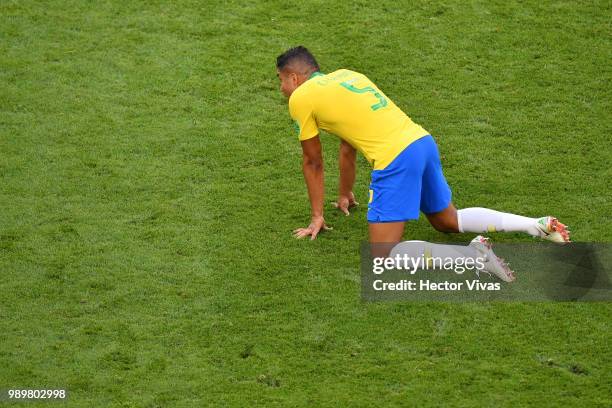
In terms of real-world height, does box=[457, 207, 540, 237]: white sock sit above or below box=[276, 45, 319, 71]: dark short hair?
below

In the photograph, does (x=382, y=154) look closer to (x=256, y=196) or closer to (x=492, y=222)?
(x=492, y=222)

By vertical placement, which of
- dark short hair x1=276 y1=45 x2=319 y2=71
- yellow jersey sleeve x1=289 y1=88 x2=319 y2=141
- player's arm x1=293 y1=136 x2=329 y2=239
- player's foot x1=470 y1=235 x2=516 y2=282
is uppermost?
dark short hair x1=276 y1=45 x2=319 y2=71

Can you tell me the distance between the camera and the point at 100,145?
9.14 m

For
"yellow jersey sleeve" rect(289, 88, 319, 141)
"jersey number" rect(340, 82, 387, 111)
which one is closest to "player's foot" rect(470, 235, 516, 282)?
"jersey number" rect(340, 82, 387, 111)

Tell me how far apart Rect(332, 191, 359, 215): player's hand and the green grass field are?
7 cm

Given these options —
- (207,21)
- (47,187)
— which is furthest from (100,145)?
(207,21)

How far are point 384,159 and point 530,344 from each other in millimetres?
1626

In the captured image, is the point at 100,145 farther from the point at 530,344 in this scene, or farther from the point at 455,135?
the point at 530,344

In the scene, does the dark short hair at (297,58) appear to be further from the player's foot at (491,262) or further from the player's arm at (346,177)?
the player's foot at (491,262)

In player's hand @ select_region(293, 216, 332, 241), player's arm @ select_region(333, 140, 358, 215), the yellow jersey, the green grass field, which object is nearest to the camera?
the green grass field

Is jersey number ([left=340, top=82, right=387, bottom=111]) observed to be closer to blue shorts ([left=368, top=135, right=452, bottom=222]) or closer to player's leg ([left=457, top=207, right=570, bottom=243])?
blue shorts ([left=368, top=135, right=452, bottom=222])

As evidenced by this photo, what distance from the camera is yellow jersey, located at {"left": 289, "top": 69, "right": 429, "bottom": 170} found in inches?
295

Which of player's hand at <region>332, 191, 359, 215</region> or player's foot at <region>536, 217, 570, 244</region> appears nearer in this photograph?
player's foot at <region>536, 217, 570, 244</region>

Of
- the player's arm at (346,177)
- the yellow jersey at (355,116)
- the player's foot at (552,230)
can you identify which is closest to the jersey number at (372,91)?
the yellow jersey at (355,116)
